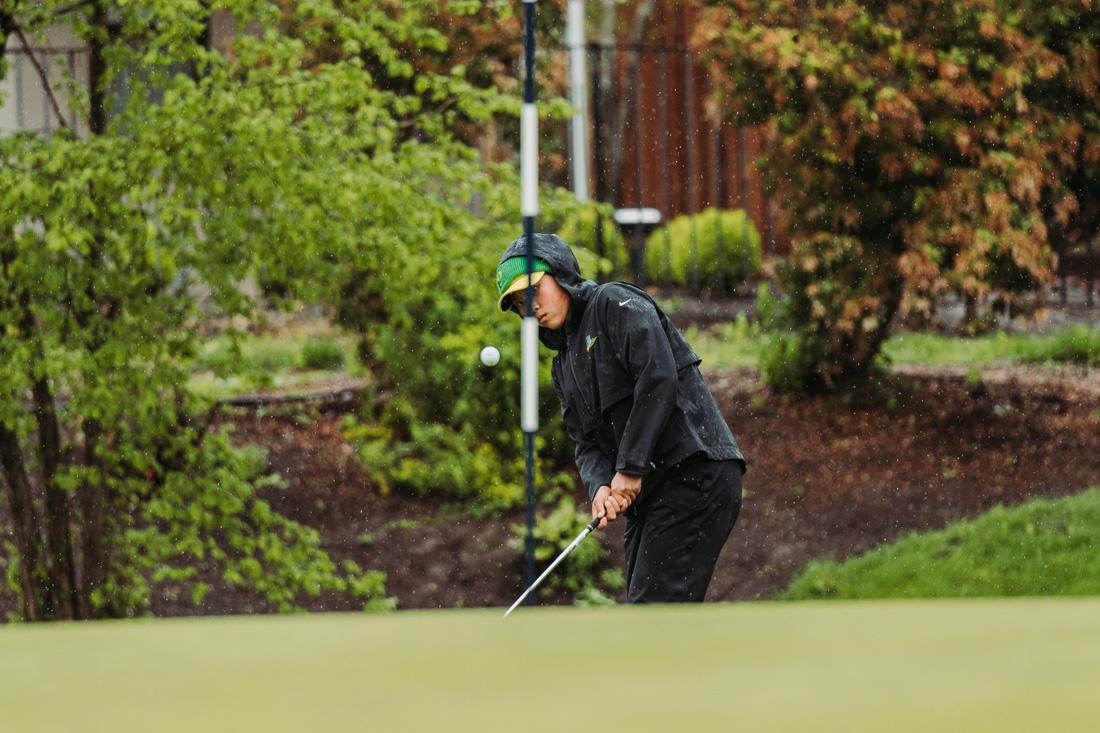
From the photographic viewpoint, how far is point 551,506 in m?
5.33

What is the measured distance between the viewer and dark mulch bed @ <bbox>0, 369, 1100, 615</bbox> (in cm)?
509

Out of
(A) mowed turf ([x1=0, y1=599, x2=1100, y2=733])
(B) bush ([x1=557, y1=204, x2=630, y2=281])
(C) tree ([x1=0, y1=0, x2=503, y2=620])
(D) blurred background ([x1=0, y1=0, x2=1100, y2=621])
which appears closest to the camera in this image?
(A) mowed turf ([x1=0, y1=599, x2=1100, y2=733])

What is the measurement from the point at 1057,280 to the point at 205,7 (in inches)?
119

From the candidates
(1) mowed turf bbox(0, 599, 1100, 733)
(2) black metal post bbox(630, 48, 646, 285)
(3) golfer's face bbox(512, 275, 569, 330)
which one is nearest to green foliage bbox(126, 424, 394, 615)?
(2) black metal post bbox(630, 48, 646, 285)

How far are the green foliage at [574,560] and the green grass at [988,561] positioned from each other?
65 centimetres

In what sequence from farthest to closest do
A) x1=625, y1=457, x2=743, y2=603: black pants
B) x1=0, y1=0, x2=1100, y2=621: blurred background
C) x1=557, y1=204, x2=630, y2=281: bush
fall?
x1=557, y1=204, x2=630, y2=281: bush
x1=0, y1=0, x2=1100, y2=621: blurred background
x1=625, y1=457, x2=743, y2=603: black pants

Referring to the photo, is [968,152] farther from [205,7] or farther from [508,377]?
[205,7]

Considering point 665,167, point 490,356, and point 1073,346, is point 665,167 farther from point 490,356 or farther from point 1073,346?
point 1073,346

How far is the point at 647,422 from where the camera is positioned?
3.14m

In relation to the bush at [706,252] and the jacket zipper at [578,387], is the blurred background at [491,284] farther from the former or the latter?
the jacket zipper at [578,387]

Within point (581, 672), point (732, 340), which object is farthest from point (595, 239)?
point (581, 672)

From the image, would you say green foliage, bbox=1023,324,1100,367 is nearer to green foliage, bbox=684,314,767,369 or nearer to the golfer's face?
green foliage, bbox=684,314,767,369

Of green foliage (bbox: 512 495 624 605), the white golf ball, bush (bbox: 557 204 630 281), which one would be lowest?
green foliage (bbox: 512 495 624 605)

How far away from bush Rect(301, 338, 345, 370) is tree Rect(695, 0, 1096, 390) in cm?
165
